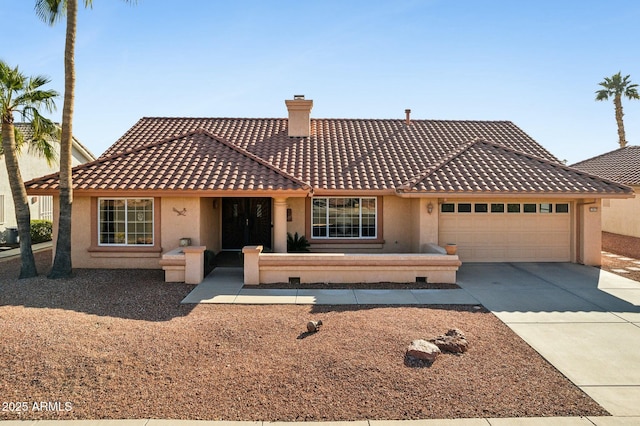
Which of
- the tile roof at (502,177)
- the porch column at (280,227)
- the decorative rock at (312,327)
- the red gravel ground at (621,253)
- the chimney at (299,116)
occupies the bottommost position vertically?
the decorative rock at (312,327)

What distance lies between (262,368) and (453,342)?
10.6 feet

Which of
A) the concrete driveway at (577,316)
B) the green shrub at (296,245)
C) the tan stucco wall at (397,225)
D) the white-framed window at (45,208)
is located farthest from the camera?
the white-framed window at (45,208)

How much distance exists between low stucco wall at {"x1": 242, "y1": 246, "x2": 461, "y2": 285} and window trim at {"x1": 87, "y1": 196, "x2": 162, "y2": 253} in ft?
11.1

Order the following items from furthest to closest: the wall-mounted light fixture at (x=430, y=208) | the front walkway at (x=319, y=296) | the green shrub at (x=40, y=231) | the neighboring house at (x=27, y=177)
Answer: the green shrub at (x=40, y=231)
the neighboring house at (x=27, y=177)
the wall-mounted light fixture at (x=430, y=208)
the front walkway at (x=319, y=296)

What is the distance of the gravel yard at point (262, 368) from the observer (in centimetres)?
518

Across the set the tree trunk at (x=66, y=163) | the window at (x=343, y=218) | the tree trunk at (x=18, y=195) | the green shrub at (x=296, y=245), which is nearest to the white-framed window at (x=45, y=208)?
the tree trunk at (x=18, y=195)

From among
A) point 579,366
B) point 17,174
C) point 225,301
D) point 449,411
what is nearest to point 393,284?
point 225,301

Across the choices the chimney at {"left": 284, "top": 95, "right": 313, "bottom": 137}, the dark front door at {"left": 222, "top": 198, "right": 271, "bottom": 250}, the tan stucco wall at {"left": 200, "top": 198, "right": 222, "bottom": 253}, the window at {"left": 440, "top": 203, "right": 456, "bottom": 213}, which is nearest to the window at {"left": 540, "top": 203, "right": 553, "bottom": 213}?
the window at {"left": 440, "top": 203, "right": 456, "bottom": 213}

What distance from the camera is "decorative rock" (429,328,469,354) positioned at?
6.74m

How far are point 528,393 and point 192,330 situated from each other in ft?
18.6

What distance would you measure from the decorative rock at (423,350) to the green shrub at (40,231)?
2111 centimetres

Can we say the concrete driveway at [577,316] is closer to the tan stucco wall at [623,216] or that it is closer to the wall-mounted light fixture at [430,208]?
the wall-mounted light fixture at [430,208]

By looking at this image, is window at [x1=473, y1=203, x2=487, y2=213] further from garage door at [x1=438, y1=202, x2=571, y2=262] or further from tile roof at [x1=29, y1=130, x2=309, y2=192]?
A: tile roof at [x1=29, y1=130, x2=309, y2=192]

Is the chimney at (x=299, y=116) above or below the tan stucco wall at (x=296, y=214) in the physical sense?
above
